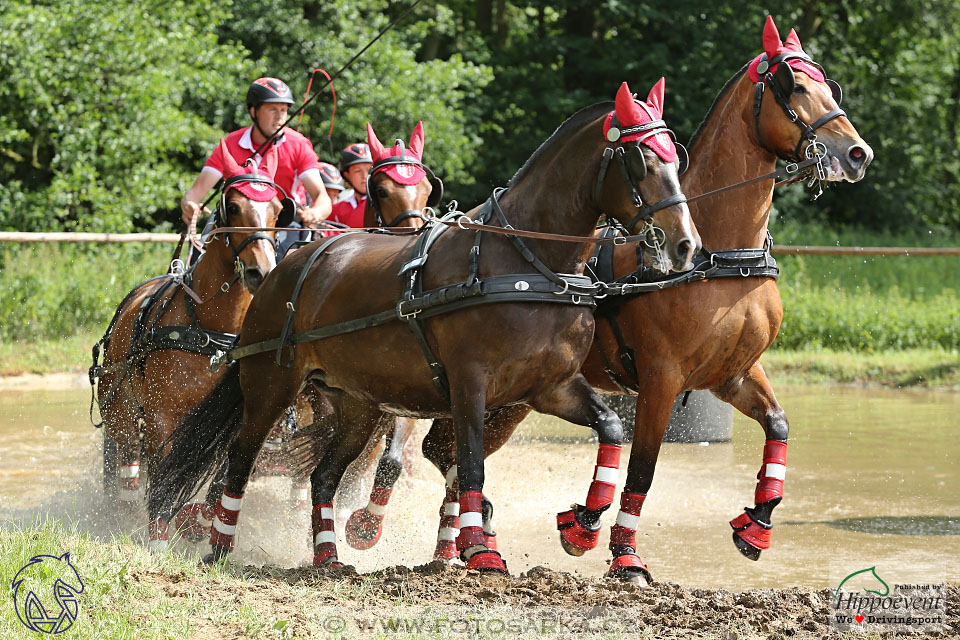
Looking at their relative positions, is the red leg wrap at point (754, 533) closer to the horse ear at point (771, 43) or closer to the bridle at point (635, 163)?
the bridle at point (635, 163)

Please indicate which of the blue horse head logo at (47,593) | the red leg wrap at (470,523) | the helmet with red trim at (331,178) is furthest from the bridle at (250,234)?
the helmet with red trim at (331,178)

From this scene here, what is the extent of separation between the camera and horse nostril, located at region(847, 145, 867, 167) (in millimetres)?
4617

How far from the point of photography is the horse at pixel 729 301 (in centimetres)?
472

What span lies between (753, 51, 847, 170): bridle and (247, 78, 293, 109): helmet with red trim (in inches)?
115

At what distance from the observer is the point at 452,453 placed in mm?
5570

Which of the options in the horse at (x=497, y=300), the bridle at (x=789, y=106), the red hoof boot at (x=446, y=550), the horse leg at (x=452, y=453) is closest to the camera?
the horse at (x=497, y=300)

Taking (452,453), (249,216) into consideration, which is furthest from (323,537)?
(249,216)

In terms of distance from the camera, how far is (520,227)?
4.54m

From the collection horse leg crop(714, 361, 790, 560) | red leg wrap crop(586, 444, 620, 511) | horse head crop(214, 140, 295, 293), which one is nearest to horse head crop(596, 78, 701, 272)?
red leg wrap crop(586, 444, 620, 511)

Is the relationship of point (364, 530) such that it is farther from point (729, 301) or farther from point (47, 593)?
point (729, 301)

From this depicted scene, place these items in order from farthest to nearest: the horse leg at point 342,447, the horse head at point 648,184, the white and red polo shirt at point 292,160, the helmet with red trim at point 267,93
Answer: the white and red polo shirt at point 292,160, the helmet with red trim at point 267,93, the horse leg at point 342,447, the horse head at point 648,184

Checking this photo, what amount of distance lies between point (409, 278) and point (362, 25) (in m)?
16.0

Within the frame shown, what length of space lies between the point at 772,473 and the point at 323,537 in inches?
86.5

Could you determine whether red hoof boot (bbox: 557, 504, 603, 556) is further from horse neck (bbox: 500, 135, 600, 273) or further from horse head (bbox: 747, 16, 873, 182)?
horse head (bbox: 747, 16, 873, 182)
